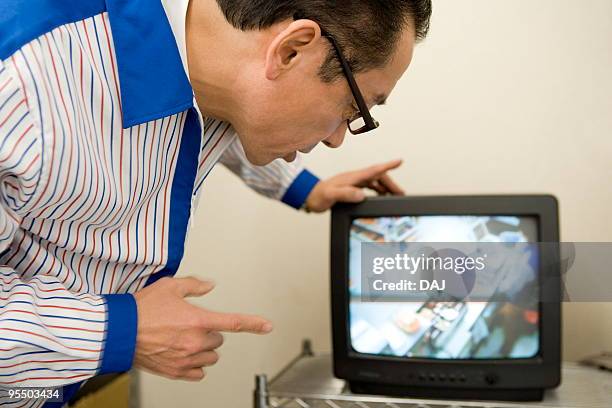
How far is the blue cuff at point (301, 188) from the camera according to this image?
1.42 meters

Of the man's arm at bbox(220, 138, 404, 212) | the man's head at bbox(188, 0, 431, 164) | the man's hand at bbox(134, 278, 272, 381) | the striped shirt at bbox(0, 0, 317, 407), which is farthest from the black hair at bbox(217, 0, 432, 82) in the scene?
the man's arm at bbox(220, 138, 404, 212)

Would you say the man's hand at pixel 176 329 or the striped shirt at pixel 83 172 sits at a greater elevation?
the striped shirt at pixel 83 172

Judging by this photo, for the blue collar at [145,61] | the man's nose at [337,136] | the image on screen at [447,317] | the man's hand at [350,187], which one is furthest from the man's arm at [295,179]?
the blue collar at [145,61]

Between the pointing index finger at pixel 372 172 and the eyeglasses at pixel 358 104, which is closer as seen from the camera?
the eyeglasses at pixel 358 104

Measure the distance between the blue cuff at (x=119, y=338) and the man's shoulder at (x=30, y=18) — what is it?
34cm

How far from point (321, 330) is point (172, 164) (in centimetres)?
84

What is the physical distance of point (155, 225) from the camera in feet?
3.37

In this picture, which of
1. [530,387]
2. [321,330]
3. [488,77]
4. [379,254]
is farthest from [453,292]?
[321,330]

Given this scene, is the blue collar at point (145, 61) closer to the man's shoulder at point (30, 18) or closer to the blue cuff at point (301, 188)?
the man's shoulder at point (30, 18)

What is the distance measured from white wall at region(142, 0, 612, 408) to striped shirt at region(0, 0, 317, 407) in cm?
65

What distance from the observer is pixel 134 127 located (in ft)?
3.03

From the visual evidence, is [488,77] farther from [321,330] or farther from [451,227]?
A: [321,330]

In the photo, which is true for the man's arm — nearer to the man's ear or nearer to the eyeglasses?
the eyeglasses

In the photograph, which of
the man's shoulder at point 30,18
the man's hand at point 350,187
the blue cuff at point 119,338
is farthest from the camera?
the man's hand at point 350,187
